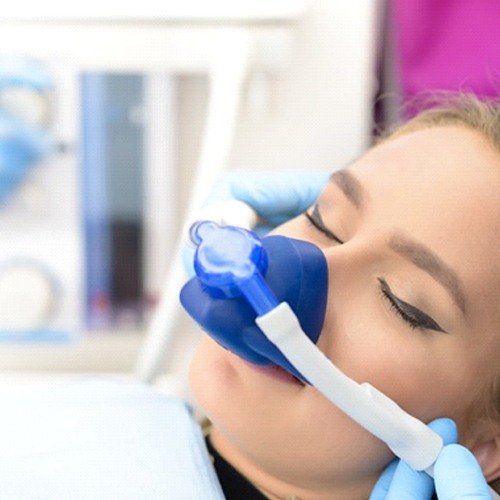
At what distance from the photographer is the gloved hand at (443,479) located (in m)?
0.77

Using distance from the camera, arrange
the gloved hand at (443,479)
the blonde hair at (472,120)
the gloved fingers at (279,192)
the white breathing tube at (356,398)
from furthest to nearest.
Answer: the gloved fingers at (279,192) < the blonde hair at (472,120) < the gloved hand at (443,479) < the white breathing tube at (356,398)

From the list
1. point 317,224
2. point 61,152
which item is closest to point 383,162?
point 317,224

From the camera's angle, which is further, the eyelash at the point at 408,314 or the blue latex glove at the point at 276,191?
the blue latex glove at the point at 276,191

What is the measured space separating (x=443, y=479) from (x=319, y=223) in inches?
11.1

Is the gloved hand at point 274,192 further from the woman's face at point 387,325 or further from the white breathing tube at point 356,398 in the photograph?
the white breathing tube at point 356,398

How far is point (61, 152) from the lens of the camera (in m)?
1.21

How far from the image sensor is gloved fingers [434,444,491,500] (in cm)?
77

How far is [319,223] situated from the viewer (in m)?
0.89

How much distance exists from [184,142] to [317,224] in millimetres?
413

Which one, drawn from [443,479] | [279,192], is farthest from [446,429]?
[279,192]

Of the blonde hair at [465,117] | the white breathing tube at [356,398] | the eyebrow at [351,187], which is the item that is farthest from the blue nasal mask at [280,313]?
the blonde hair at [465,117]

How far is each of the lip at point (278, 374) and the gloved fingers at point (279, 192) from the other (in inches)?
13.8

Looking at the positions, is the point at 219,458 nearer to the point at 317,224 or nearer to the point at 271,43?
the point at 317,224

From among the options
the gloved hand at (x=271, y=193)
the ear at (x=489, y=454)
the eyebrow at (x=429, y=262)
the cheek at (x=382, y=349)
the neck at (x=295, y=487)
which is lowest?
the neck at (x=295, y=487)
